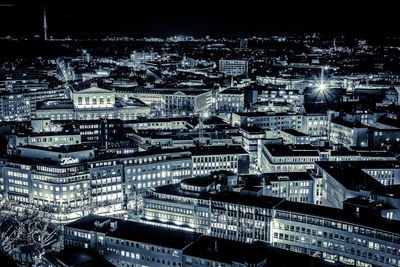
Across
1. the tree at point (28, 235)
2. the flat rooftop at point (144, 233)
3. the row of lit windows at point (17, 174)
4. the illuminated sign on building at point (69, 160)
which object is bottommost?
the tree at point (28, 235)

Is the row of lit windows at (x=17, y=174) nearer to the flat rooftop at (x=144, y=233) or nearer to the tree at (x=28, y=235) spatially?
the tree at (x=28, y=235)

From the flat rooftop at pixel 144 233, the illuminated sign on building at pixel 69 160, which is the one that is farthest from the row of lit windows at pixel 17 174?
the flat rooftop at pixel 144 233

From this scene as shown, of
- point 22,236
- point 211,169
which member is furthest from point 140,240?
point 211,169

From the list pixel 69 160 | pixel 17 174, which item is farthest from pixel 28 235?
pixel 17 174

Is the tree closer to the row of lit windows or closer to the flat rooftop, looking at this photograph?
the row of lit windows

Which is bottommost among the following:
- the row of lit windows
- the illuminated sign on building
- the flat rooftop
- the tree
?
the tree

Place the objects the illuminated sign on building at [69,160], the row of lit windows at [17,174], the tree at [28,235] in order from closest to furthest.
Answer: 1. the tree at [28,235]
2. the illuminated sign on building at [69,160]
3. the row of lit windows at [17,174]

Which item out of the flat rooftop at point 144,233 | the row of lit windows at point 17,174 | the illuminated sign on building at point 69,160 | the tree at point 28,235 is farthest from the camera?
the row of lit windows at point 17,174

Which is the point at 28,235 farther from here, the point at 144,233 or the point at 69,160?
the point at 69,160

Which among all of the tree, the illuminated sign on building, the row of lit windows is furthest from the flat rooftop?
the row of lit windows

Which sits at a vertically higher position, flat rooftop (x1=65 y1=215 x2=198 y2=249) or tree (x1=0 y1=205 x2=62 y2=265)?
flat rooftop (x1=65 y1=215 x2=198 y2=249)

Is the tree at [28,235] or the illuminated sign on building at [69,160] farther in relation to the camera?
the illuminated sign on building at [69,160]
